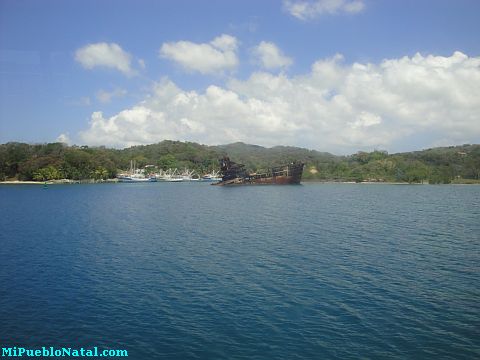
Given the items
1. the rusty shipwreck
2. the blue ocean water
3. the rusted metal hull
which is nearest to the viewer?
the blue ocean water

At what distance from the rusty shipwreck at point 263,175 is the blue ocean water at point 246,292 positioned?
108 meters

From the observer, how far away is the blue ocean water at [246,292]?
52.5 ft

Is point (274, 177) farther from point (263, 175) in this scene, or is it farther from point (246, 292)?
point (246, 292)

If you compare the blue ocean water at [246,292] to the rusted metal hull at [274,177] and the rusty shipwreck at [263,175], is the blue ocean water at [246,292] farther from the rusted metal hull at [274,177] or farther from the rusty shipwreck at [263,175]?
the rusty shipwreck at [263,175]

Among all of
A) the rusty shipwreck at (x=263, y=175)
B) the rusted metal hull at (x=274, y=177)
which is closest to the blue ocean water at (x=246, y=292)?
the rusted metal hull at (x=274, y=177)

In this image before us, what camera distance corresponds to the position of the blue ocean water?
16.0 metres

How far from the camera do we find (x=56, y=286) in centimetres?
2319

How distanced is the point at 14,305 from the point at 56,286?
331 cm

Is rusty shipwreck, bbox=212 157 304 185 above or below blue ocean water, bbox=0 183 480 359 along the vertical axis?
above

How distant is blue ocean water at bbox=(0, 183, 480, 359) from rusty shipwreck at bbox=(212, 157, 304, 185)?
4258 inches

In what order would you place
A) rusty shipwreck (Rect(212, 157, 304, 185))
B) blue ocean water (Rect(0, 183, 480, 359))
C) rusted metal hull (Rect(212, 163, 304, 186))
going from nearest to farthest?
blue ocean water (Rect(0, 183, 480, 359)) < rusted metal hull (Rect(212, 163, 304, 186)) < rusty shipwreck (Rect(212, 157, 304, 185))

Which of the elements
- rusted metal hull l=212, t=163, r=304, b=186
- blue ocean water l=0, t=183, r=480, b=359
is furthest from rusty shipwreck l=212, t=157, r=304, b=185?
blue ocean water l=0, t=183, r=480, b=359

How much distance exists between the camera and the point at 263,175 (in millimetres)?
153625

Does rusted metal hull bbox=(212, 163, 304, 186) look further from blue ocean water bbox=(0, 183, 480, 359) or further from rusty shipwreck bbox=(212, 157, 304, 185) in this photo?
blue ocean water bbox=(0, 183, 480, 359)
